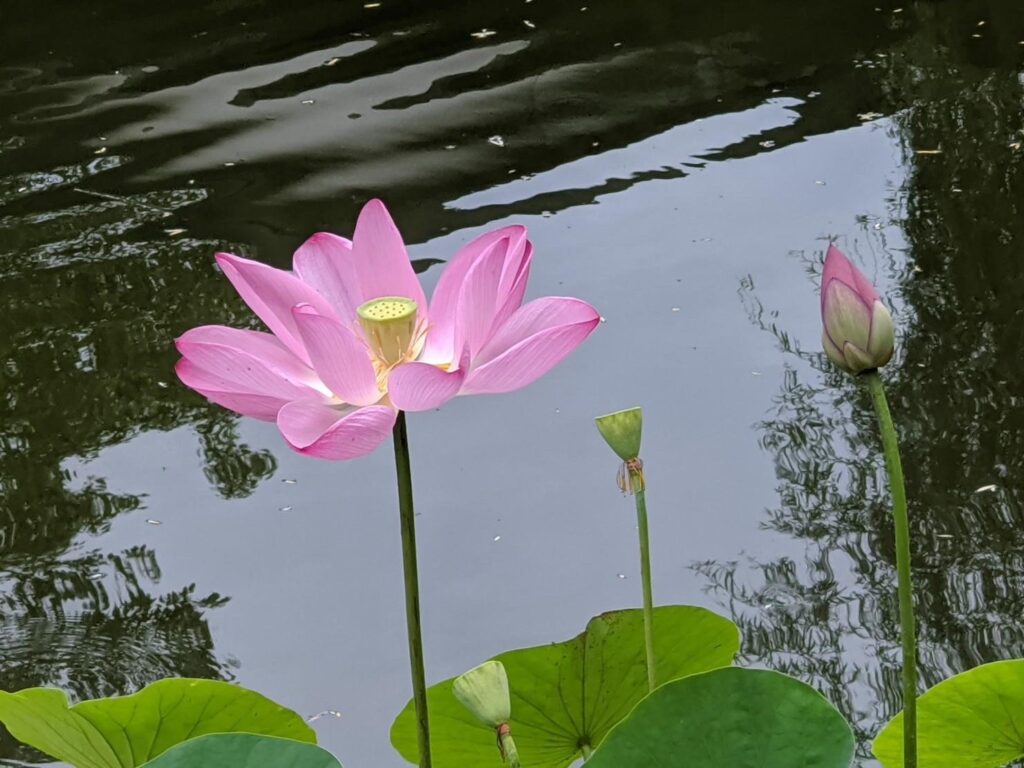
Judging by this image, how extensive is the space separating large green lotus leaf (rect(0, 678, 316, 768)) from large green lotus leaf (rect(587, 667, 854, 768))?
22 cm

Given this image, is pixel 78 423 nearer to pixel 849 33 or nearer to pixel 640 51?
pixel 640 51

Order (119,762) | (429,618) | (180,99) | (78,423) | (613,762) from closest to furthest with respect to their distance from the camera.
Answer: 1. (613,762)
2. (119,762)
3. (429,618)
4. (78,423)
5. (180,99)

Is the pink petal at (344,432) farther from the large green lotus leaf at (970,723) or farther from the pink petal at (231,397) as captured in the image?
the large green lotus leaf at (970,723)

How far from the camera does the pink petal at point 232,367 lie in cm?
52

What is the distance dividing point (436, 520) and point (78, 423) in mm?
754

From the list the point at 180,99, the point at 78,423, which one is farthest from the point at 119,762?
the point at 180,99

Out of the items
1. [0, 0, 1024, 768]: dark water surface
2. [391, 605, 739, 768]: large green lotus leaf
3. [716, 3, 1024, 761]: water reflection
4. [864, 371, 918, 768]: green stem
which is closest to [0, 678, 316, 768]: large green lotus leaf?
[391, 605, 739, 768]: large green lotus leaf

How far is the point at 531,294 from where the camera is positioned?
2.61 meters

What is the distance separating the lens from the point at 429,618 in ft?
6.21

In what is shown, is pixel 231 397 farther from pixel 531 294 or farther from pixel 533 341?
pixel 531 294

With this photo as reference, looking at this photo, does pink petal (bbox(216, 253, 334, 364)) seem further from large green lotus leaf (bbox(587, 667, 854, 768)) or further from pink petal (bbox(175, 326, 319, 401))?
large green lotus leaf (bbox(587, 667, 854, 768))

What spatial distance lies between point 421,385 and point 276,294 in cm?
9

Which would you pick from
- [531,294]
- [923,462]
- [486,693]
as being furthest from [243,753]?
[531,294]

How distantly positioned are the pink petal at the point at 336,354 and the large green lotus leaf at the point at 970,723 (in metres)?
0.31
